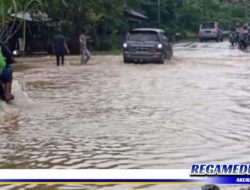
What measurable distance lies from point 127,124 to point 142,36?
1763 cm

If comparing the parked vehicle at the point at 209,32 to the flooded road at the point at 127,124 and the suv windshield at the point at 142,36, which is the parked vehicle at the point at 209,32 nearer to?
the suv windshield at the point at 142,36

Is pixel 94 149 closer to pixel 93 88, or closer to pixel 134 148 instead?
pixel 134 148

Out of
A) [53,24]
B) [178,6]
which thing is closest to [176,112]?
[53,24]

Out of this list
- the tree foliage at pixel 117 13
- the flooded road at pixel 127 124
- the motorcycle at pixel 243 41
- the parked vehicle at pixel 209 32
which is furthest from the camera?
the parked vehicle at pixel 209 32

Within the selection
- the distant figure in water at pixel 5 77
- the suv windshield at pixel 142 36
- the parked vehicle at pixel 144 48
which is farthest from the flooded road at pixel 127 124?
the suv windshield at pixel 142 36

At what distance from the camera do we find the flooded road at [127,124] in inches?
322

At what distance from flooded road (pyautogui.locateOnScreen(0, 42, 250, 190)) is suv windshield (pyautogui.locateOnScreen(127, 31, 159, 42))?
8.03 meters

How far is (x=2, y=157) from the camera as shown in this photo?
824 centimetres

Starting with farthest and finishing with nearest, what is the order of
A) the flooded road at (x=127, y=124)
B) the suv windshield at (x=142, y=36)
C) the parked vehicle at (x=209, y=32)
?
the parked vehicle at (x=209, y=32)
the suv windshield at (x=142, y=36)
the flooded road at (x=127, y=124)

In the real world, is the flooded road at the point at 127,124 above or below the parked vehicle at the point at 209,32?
below

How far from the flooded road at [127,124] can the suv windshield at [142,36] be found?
316 inches

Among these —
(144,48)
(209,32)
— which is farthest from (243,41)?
(209,32)

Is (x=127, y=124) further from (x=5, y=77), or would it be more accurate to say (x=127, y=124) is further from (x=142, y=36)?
(x=142, y=36)

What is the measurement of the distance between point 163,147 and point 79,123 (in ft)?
8.59
